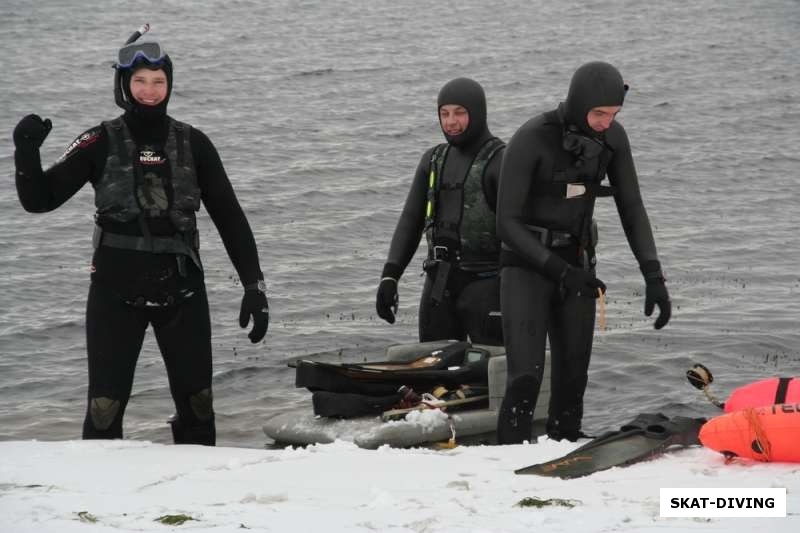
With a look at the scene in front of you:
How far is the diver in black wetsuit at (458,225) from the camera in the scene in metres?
8.78

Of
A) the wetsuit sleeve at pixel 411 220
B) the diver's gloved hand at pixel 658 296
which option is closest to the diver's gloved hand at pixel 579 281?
the diver's gloved hand at pixel 658 296

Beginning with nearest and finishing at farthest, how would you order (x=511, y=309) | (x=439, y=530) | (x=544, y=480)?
(x=439, y=530) < (x=544, y=480) < (x=511, y=309)

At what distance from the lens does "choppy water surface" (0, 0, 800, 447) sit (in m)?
12.6

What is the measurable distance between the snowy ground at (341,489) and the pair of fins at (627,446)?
4.7 inches

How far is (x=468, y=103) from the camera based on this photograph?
29.4 feet

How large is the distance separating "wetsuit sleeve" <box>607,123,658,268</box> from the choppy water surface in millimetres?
2786

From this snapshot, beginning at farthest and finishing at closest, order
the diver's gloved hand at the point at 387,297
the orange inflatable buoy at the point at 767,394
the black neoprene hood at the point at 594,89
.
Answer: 1. the diver's gloved hand at the point at 387,297
2. the black neoprene hood at the point at 594,89
3. the orange inflatable buoy at the point at 767,394

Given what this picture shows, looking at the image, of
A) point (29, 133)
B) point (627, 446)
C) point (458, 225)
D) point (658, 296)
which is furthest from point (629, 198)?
point (29, 133)

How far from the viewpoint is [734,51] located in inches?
1442

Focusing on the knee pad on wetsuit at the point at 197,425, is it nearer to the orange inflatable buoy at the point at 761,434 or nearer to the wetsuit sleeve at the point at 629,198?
the wetsuit sleeve at the point at 629,198

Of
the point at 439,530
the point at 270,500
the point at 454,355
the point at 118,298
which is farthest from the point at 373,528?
the point at 454,355

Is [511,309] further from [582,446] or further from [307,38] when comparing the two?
[307,38]

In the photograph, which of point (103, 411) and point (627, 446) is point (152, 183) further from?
point (627, 446)

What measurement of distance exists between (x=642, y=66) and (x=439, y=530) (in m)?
30.3
